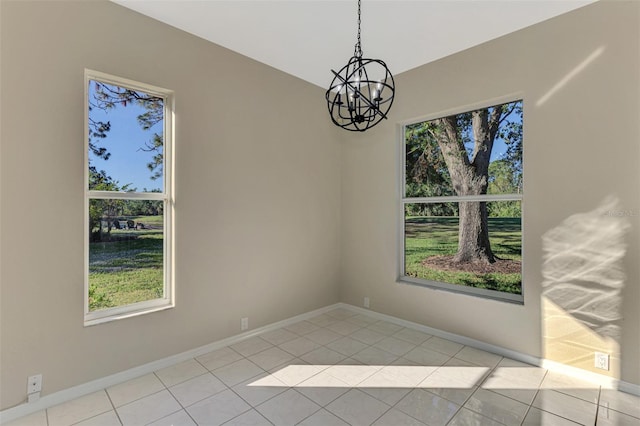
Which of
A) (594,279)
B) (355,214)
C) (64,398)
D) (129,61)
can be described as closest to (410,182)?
(355,214)

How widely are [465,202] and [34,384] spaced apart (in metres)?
3.92

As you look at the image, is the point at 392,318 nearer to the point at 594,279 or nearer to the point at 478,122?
the point at 594,279

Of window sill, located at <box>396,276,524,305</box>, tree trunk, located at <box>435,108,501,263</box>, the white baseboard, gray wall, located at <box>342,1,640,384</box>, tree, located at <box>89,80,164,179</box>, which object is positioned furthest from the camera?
tree trunk, located at <box>435,108,501,263</box>

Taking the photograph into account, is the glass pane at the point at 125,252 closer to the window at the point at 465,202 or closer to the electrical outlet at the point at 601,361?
the window at the point at 465,202

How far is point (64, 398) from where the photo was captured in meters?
2.17

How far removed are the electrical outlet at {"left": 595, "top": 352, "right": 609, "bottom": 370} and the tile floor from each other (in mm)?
166

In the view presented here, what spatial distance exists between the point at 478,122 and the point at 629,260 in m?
1.72

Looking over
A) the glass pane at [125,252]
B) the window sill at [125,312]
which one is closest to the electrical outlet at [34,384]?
the window sill at [125,312]

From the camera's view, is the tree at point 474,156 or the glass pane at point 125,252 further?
the tree at point 474,156

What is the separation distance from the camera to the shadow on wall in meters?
2.35

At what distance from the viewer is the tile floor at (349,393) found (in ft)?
6.61

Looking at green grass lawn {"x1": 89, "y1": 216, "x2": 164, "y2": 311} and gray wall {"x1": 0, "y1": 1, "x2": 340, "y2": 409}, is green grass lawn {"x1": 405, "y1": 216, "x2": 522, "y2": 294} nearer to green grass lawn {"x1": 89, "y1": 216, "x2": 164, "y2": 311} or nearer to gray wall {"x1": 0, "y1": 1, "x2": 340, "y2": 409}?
gray wall {"x1": 0, "y1": 1, "x2": 340, "y2": 409}

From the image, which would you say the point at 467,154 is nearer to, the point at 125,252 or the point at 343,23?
the point at 343,23

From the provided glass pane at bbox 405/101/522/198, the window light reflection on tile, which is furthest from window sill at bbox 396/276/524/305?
glass pane at bbox 405/101/522/198
